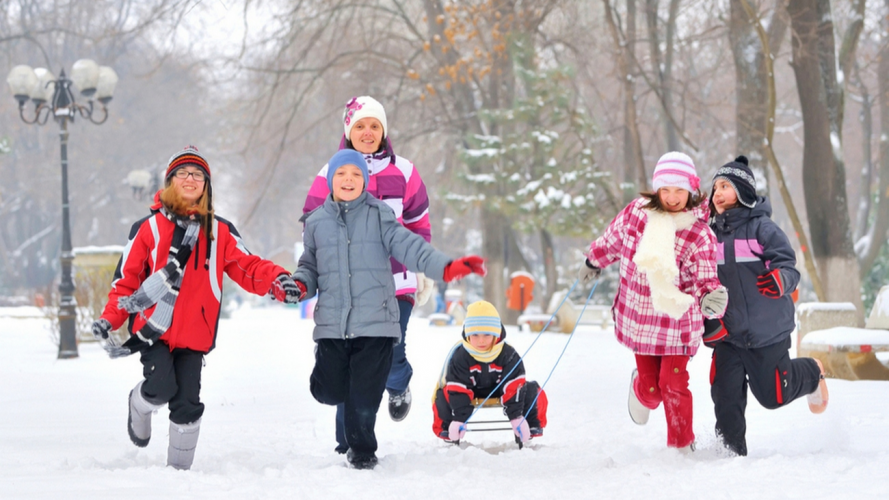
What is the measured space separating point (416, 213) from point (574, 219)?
47.7 ft

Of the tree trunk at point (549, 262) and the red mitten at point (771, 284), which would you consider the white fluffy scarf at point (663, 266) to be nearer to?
the red mitten at point (771, 284)

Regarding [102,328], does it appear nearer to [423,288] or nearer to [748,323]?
[423,288]

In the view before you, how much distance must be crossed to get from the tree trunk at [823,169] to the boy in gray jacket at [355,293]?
850cm

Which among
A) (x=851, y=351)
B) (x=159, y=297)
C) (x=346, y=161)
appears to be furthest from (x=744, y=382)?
(x=851, y=351)

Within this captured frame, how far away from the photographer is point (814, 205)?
40.0ft

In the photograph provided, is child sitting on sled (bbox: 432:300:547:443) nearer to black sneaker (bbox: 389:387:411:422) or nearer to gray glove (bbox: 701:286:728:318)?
black sneaker (bbox: 389:387:411:422)

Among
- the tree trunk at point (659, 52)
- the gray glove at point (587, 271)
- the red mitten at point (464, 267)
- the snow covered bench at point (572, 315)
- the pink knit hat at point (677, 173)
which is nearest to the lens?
the red mitten at point (464, 267)

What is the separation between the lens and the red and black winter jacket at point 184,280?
15.6 feet

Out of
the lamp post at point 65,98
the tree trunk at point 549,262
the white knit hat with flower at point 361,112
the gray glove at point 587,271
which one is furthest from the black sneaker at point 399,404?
the tree trunk at point 549,262

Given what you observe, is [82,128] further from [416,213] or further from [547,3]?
[416,213]

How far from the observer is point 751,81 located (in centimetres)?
1385

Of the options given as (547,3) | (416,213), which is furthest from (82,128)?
(416,213)

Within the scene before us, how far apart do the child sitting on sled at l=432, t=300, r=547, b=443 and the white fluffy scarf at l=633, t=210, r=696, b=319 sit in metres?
1.18

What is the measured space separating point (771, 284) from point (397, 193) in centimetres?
206
